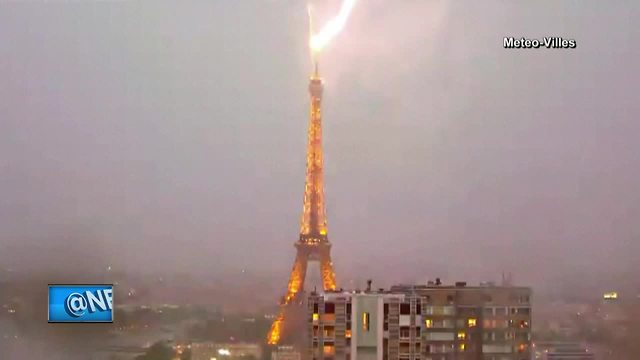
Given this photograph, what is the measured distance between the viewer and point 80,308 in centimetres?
311

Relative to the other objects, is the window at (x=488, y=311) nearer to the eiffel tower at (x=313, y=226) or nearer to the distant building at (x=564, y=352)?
the distant building at (x=564, y=352)

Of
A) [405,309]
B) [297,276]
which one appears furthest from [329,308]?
[405,309]

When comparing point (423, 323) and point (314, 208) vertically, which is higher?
point (314, 208)

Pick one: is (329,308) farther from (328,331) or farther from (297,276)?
(297,276)

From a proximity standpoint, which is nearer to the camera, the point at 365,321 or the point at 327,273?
the point at 365,321

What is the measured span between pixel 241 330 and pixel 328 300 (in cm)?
39

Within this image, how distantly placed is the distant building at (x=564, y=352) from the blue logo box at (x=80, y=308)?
1789 millimetres

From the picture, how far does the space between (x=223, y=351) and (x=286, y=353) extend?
26cm

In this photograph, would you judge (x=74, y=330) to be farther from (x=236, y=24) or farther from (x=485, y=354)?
(x=485, y=354)

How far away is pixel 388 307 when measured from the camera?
3027mm

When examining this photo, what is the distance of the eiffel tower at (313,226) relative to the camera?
309 centimetres

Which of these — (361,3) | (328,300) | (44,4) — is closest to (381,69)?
(361,3)

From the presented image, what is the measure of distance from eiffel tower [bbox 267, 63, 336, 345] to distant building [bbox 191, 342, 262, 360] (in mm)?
79

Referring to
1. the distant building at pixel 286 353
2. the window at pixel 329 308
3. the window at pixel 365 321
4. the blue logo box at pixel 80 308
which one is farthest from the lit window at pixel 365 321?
the blue logo box at pixel 80 308
